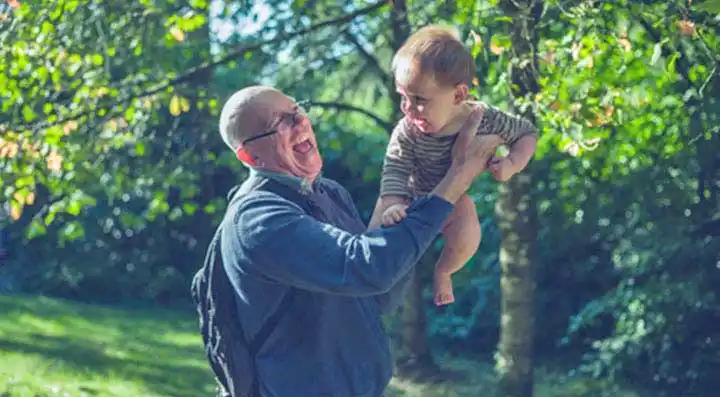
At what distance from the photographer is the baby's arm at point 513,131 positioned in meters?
3.17

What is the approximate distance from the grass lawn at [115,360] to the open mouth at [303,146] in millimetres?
5735

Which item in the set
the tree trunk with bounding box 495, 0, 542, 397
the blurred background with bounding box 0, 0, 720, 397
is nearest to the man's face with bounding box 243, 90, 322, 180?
the blurred background with bounding box 0, 0, 720, 397

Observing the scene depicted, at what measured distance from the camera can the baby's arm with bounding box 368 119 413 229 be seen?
3.11m

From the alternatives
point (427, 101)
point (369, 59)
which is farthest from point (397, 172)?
point (369, 59)

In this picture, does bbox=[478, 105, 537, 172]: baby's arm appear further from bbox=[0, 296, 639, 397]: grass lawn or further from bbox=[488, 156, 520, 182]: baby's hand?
bbox=[0, 296, 639, 397]: grass lawn

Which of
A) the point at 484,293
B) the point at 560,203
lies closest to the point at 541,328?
the point at 484,293

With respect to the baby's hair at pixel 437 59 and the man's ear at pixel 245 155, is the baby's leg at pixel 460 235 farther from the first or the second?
the man's ear at pixel 245 155

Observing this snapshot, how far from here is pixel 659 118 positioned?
7.83 metres

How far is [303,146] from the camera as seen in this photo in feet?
9.73

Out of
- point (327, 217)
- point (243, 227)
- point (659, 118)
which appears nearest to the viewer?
point (243, 227)

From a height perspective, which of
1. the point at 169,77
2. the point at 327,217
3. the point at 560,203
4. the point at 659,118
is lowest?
the point at 560,203

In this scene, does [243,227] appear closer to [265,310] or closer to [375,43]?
[265,310]

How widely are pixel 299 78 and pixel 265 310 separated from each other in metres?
5.54

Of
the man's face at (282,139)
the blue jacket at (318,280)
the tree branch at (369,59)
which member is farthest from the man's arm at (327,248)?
the tree branch at (369,59)
